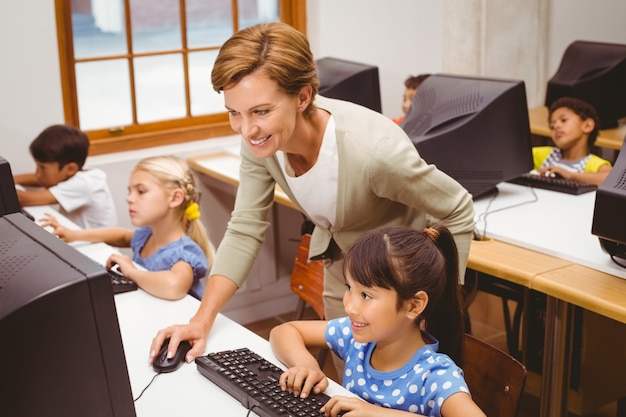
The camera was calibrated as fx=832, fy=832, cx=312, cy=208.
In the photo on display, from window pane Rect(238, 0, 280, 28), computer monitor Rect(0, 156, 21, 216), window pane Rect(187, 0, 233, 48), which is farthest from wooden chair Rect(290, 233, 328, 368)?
window pane Rect(238, 0, 280, 28)

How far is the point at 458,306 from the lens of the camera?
5.40 ft

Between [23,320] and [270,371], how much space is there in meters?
0.67

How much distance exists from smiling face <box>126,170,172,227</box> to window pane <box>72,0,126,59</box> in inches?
52.8

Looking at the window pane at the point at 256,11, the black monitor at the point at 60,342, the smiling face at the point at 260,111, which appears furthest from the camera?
the window pane at the point at 256,11

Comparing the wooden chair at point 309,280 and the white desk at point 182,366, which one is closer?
the white desk at point 182,366

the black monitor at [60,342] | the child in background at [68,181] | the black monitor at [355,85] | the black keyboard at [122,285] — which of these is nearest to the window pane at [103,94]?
the child in background at [68,181]

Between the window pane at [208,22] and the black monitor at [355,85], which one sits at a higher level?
the window pane at [208,22]

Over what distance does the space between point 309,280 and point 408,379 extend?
96 centimetres

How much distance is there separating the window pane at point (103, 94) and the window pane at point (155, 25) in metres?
0.14

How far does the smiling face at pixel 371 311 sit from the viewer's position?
1521mm

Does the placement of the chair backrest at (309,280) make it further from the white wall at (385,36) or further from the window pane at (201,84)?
the white wall at (385,36)

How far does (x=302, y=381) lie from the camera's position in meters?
1.54

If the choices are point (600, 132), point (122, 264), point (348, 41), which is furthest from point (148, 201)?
point (600, 132)

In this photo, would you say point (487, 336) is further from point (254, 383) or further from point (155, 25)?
point (254, 383)
